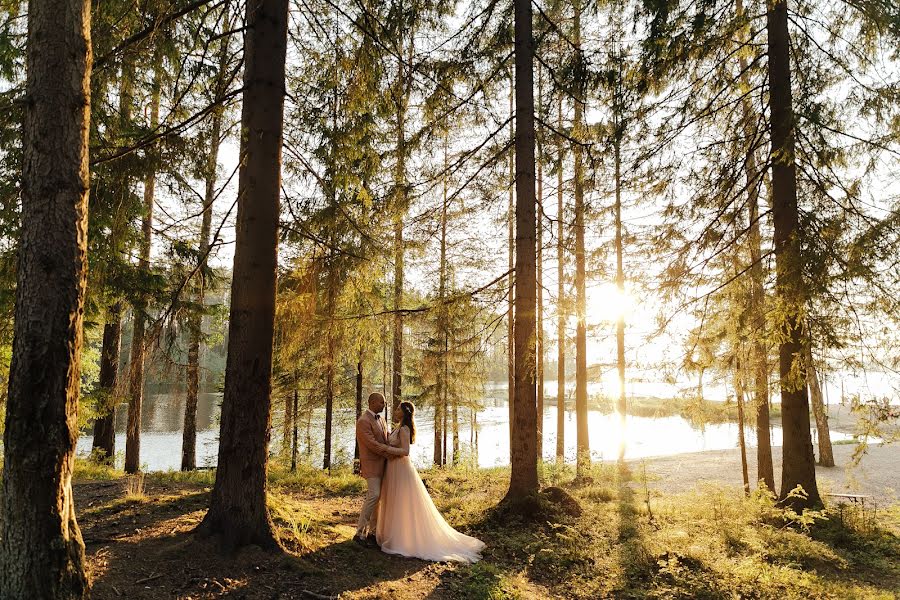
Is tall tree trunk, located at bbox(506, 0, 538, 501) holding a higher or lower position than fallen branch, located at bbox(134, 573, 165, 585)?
higher

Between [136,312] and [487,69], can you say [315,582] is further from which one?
[487,69]

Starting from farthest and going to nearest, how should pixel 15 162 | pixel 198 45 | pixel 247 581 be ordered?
1. pixel 15 162
2. pixel 198 45
3. pixel 247 581

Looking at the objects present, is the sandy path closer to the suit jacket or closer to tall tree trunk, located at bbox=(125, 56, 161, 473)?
the suit jacket

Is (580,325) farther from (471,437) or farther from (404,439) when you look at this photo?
(471,437)

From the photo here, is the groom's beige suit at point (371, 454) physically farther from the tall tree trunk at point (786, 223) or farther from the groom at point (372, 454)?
the tall tree trunk at point (786, 223)

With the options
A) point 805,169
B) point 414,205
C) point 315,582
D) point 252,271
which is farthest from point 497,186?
point 315,582

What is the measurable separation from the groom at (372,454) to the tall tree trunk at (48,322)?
3.29 meters

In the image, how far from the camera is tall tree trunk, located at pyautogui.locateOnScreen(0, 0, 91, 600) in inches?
116

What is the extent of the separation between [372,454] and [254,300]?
262cm

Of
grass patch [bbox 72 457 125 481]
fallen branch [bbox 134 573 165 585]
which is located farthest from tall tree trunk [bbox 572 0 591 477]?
grass patch [bbox 72 457 125 481]

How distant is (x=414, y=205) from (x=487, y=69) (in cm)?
273

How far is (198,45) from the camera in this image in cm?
590

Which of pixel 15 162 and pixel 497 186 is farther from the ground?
pixel 497 186

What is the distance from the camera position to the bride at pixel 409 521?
5.96 meters
